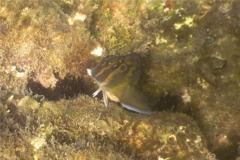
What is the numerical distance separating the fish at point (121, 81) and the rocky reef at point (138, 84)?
257mm

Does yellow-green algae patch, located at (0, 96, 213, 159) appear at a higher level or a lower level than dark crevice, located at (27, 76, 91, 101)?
lower

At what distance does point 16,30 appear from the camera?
4.11 m

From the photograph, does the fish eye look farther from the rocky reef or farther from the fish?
the rocky reef

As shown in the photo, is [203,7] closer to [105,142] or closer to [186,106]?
[186,106]

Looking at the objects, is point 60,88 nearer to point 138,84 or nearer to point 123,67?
point 138,84

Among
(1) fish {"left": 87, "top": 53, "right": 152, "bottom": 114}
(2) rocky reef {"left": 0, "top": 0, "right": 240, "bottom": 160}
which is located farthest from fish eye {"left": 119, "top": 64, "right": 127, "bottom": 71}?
(2) rocky reef {"left": 0, "top": 0, "right": 240, "bottom": 160}

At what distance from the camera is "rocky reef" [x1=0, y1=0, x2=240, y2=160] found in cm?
342

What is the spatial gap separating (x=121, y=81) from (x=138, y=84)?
79 cm

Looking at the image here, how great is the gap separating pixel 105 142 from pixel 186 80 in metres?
1.48

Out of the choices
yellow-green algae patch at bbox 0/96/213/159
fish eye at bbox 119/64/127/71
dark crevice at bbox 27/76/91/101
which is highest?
fish eye at bbox 119/64/127/71

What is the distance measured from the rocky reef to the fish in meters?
0.26

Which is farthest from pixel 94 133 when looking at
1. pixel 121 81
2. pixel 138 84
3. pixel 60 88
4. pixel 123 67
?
pixel 60 88

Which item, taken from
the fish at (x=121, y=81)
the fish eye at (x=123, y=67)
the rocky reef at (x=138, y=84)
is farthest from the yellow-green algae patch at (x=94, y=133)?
the fish eye at (x=123, y=67)

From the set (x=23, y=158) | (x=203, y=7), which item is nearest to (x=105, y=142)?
(x=23, y=158)
